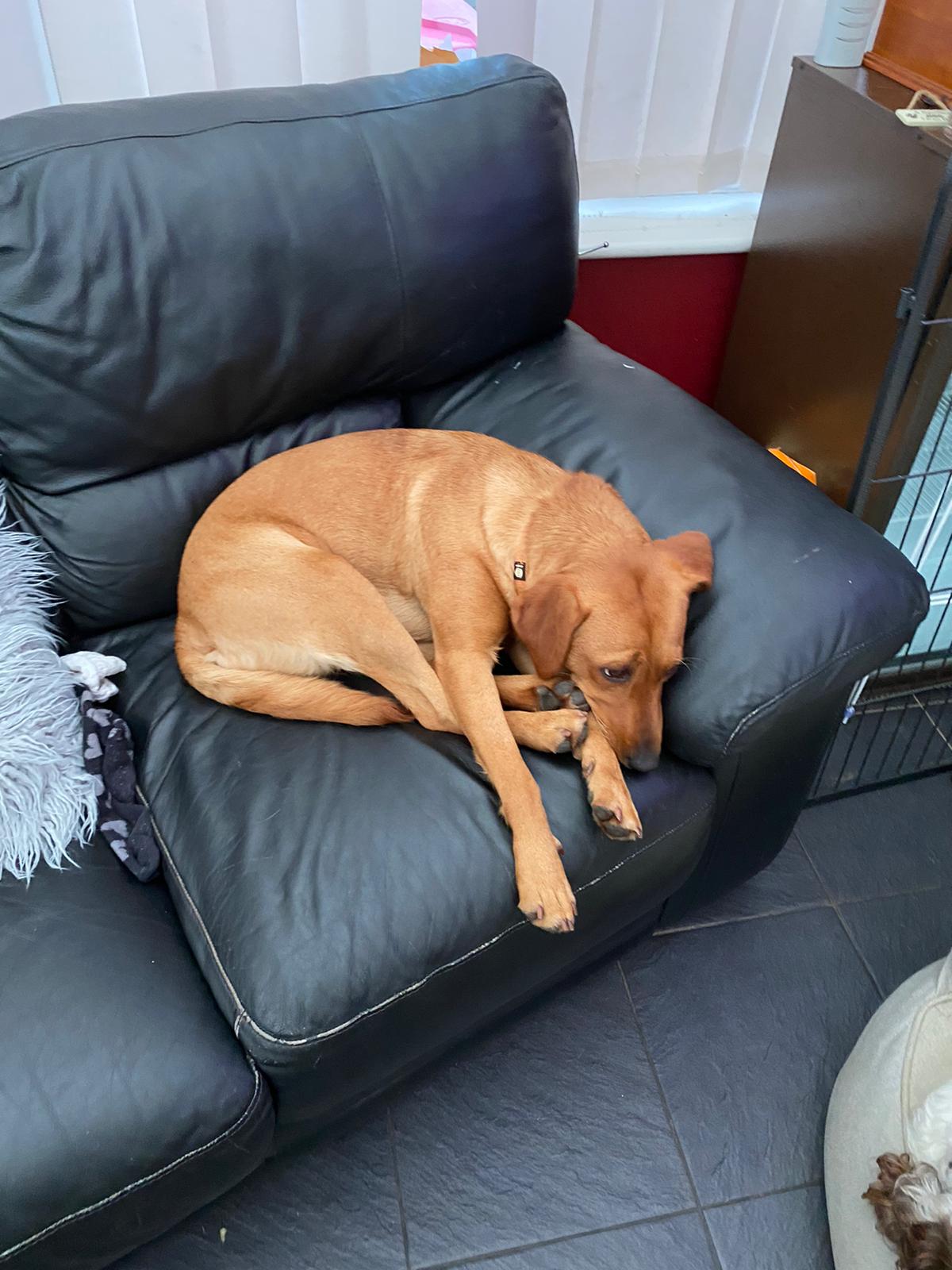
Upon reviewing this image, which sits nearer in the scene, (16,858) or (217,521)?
(16,858)

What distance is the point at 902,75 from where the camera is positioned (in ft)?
6.26

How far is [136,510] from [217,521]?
6.6 inches

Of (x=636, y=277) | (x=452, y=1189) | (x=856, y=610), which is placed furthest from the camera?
(x=636, y=277)

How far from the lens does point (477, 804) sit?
1.38 meters

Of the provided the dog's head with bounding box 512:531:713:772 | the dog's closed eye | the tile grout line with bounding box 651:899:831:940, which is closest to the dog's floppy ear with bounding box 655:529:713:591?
the dog's head with bounding box 512:531:713:772

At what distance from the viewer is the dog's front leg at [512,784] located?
1.30 metres

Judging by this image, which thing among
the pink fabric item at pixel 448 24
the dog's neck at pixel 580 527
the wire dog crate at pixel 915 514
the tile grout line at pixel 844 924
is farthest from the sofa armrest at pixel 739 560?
the pink fabric item at pixel 448 24

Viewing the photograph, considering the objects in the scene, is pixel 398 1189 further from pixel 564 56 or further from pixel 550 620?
pixel 564 56

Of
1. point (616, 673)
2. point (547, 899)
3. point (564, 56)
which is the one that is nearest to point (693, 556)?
point (616, 673)

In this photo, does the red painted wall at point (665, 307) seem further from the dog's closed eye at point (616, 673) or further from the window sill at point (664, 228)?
the dog's closed eye at point (616, 673)

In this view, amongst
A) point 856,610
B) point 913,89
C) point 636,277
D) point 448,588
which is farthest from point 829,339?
point 448,588

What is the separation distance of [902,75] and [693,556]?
1.23 meters

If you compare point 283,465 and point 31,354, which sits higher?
point 31,354

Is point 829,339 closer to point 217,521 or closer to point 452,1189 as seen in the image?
point 217,521
